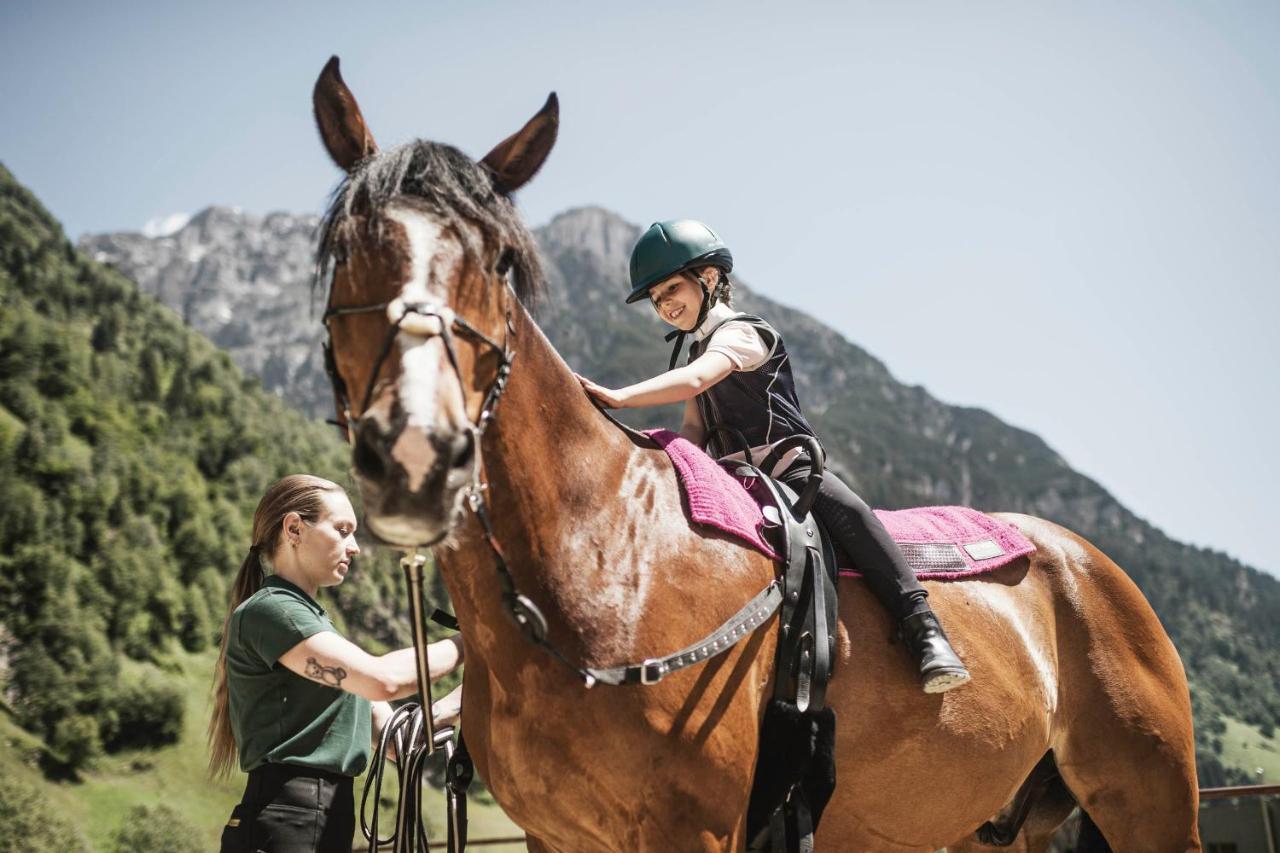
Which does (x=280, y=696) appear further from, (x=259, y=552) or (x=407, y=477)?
(x=407, y=477)

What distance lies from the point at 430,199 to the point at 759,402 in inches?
70.0

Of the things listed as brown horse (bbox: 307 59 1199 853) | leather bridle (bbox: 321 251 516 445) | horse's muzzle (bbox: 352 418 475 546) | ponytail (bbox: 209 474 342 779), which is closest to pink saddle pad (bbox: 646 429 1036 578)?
brown horse (bbox: 307 59 1199 853)

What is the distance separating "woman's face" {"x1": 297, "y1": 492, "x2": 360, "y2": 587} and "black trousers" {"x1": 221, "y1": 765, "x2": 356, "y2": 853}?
82 centimetres

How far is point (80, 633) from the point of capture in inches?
2195

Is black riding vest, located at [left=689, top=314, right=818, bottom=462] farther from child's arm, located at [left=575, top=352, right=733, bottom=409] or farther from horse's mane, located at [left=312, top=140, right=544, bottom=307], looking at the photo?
horse's mane, located at [left=312, top=140, right=544, bottom=307]

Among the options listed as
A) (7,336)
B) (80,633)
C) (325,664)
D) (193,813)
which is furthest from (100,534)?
(325,664)

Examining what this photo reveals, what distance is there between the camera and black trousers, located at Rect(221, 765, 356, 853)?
362 cm

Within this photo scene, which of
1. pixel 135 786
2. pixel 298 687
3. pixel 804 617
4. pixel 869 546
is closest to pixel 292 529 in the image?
pixel 298 687

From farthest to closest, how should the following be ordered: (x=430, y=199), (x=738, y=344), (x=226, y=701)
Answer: (x=226, y=701)
(x=738, y=344)
(x=430, y=199)

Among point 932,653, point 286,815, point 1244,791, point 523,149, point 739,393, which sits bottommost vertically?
point 1244,791

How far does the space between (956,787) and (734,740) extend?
1.32m

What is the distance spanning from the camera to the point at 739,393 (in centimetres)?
395

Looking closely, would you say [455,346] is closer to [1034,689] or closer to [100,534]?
[1034,689]

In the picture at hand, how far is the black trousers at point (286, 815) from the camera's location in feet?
11.9
